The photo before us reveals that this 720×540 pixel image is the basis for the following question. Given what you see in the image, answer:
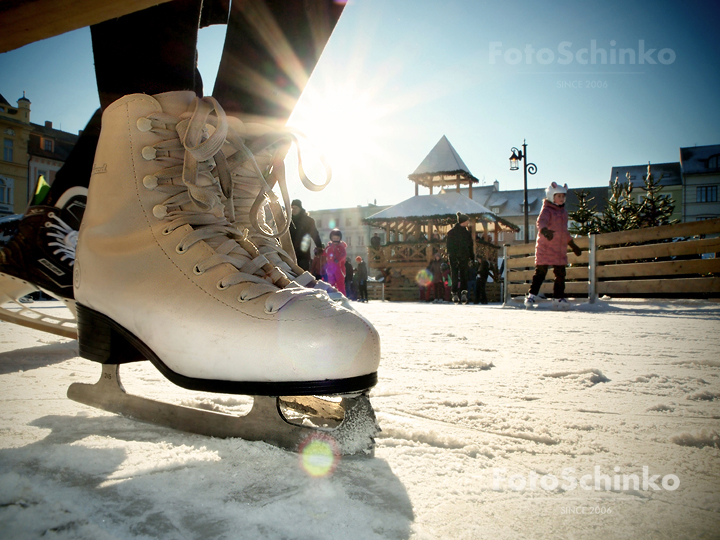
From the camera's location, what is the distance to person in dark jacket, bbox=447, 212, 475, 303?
305 inches

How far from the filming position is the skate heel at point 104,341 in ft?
2.57

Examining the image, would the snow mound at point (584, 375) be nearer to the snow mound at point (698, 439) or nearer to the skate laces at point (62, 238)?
the snow mound at point (698, 439)

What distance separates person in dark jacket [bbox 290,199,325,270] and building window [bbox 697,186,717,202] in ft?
143

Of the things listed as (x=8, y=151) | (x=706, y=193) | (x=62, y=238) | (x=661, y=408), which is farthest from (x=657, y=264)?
(x=706, y=193)

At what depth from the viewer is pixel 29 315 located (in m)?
1.47

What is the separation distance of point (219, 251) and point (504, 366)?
1.02 m

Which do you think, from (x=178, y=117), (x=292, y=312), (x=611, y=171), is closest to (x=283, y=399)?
(x=292, y=312)

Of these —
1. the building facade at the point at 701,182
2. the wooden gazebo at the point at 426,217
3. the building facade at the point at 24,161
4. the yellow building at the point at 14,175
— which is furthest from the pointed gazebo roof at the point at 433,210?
the building facade at the point at 701,182

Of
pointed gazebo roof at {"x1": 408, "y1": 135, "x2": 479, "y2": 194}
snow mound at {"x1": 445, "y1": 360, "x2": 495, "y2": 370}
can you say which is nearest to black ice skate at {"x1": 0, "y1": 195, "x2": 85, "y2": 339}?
snow mound at {"x1": 445, "y1": 360, "x2": 495, "y2": 370}

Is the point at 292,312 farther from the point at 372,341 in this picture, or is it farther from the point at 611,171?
the point at 611,171

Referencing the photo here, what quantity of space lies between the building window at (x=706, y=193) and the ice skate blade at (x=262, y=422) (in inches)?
1826

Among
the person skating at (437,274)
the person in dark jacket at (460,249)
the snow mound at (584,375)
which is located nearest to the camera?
the snow mound at (584,375)

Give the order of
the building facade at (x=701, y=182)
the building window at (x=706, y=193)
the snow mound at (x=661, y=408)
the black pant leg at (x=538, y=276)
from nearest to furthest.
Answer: the snow mound at (x=661, y=408)
the black pant leg at (x=538, y=276)
the building window at (x=706, y=193)
the building facade at (x=701, y=182)

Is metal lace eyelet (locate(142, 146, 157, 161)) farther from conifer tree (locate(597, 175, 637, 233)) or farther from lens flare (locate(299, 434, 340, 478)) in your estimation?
conifer tree (locate(597, 175, 637, 233))
